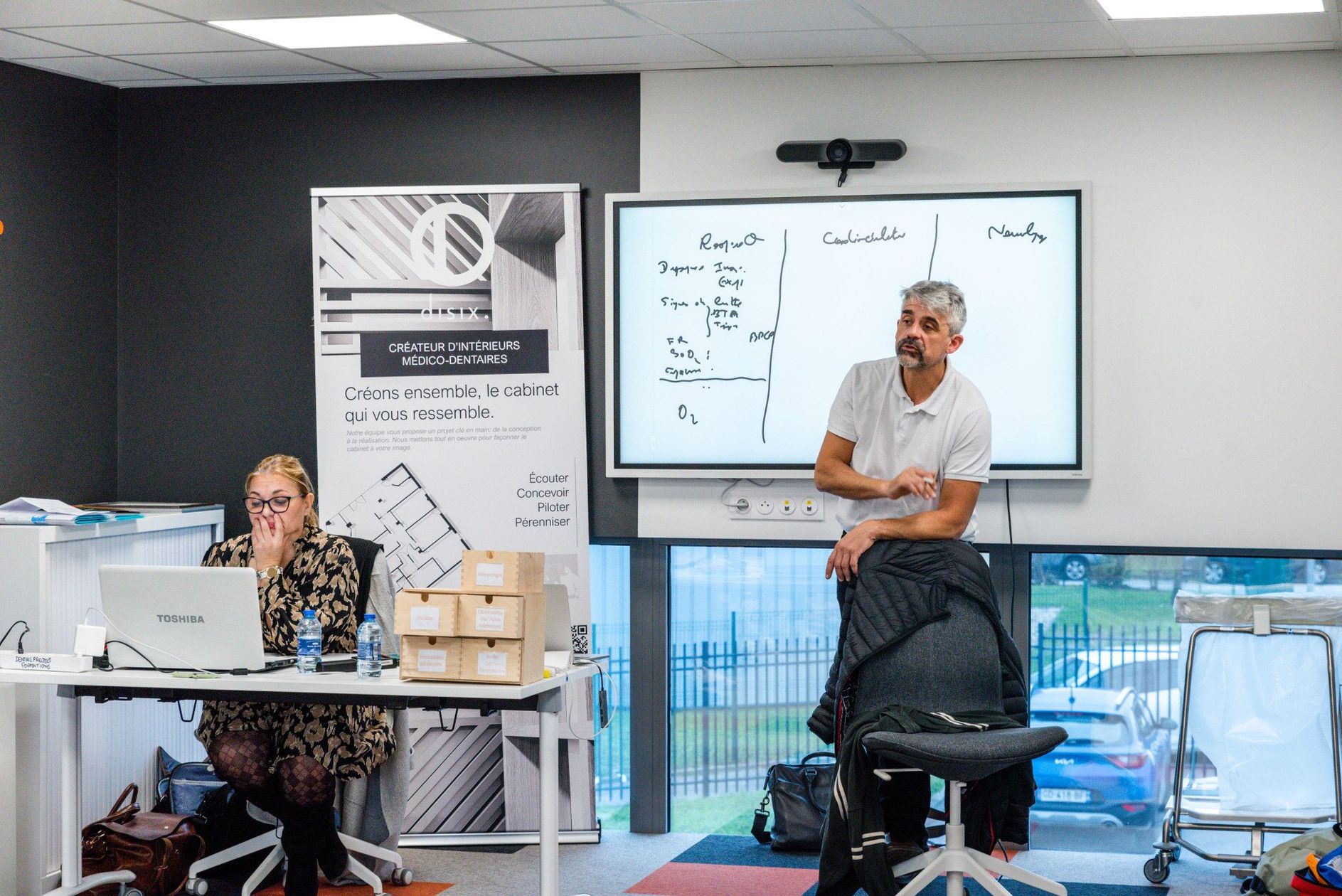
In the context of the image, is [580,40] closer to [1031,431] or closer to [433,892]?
[1031,431]

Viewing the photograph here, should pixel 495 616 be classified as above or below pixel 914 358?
below

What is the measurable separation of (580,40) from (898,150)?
1124mm

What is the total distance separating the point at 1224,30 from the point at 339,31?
8.98ft

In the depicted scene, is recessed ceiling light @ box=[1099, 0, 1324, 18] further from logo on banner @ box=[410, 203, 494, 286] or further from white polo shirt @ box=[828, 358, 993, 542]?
logo on banner @ box=[410, 203, 494, 286]

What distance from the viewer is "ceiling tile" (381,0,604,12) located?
406 centimetres

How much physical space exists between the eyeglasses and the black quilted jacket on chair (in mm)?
1631

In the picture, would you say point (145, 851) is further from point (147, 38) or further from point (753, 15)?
point (753, 15)

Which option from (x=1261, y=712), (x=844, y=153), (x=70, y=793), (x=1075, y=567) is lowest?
(x=70, y=793)

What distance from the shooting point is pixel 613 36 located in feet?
14.6

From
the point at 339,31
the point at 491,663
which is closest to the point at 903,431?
the point at 491,663

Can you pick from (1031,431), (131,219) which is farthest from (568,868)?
(131,219)

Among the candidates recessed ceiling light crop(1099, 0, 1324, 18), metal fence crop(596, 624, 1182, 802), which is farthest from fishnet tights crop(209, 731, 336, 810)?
recessed ceiling light crop(1099, 0, 1324, 18)

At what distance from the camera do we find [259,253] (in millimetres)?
5270

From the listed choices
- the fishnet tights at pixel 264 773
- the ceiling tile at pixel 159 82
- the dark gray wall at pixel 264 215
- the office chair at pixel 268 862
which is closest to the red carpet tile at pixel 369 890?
the office chair at pixel 268 862
